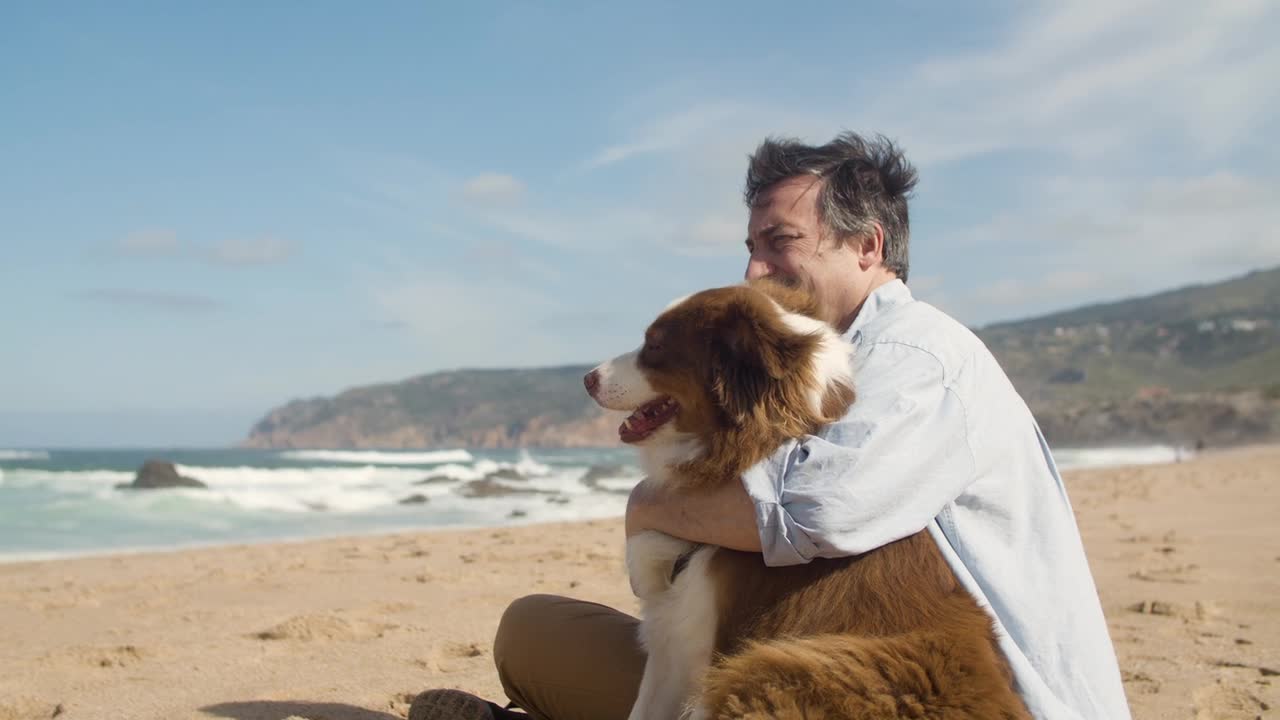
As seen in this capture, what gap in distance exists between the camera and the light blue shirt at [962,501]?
2.28m

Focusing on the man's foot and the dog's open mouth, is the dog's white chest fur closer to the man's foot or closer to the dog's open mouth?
the dog's open mouth

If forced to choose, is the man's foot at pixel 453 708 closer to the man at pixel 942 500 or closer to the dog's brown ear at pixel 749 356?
the man at pixel 942 500

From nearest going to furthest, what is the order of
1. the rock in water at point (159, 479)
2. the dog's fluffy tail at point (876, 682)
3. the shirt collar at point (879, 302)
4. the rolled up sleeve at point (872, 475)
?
the dog's fluffy tail at point (876, 682) → the rolled up sleeve at point (872, 475) → the shirt collar at point (879, 302) → the rock in water at point (159, 479)

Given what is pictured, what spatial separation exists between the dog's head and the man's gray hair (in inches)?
14.4

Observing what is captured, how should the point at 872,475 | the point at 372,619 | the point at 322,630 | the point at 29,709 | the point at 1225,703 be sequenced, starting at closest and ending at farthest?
the point at 872,475
the point at 1225,703
the point at 29,709
the point at 322,630
the point at 372,619

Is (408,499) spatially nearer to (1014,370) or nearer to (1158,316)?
(1014,370)

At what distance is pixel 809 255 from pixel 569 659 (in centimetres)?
160

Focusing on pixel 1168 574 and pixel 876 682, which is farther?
pixel 1168 574

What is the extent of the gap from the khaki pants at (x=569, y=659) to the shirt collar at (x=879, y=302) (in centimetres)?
124

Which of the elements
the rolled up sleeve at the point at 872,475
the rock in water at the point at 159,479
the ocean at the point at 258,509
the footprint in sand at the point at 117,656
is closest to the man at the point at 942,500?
the rolled up sleeve at the point at 872,475

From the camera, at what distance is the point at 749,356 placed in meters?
2.67

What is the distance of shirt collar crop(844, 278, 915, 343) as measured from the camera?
113 inches

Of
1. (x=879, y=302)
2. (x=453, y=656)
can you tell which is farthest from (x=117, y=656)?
(x=879, y=302)

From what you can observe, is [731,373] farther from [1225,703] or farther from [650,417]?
[1225,703]
